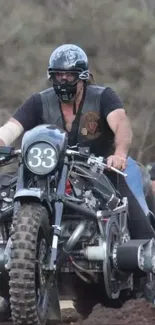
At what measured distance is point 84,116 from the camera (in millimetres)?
8141

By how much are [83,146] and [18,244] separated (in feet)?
6.45

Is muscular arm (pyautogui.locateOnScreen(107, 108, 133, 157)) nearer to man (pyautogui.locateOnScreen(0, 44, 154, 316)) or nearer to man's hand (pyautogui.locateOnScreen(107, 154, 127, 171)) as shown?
man (pyautogui.locateOnScreen(0, 44, 154, 316))

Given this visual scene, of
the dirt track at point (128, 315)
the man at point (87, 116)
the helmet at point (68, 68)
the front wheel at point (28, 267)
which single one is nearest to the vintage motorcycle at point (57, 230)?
the front wheel at point (28, 267)

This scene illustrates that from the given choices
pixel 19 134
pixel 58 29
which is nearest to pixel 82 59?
pixel 19 134

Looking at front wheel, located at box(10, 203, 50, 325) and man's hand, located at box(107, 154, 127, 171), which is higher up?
man's hand, located at box(107, 154, 127, 171)

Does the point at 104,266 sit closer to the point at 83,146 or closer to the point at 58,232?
the point at 58,232

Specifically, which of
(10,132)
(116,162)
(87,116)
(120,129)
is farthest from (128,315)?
(10,132)

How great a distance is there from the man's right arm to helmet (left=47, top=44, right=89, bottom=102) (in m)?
0.48

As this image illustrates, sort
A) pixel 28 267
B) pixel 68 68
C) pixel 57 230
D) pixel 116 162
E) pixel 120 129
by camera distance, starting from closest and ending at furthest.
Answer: pixel 28 267 → pixel 57 230 → pixel 116 162 → pixel 68 68 → pixel 120 129

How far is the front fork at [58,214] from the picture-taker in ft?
21.5

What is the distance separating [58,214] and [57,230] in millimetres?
156

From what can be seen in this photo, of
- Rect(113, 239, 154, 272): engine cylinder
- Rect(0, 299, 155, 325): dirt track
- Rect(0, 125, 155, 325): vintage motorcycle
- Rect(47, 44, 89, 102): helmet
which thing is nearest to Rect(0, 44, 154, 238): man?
Rect(47, 44, 89, 102): helmet

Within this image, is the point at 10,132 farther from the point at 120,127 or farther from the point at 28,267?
the point at 28,267

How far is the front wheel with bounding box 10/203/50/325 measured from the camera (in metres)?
6.33
